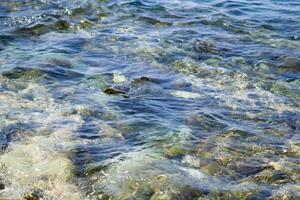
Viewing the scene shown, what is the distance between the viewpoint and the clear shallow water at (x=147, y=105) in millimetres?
6371

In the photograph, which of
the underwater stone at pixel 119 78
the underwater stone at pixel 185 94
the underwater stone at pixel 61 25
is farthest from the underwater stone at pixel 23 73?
the underwater stone at pixel 61 25

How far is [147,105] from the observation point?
345 inches

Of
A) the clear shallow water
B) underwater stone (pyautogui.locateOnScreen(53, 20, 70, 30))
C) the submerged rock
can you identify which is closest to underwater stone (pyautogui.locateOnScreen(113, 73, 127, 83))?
the clear shallow water

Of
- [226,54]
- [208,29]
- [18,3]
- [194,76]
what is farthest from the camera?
[18,3]

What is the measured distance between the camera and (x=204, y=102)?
8977 mm

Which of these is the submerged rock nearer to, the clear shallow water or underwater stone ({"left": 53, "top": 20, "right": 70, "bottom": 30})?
the clear shallow water

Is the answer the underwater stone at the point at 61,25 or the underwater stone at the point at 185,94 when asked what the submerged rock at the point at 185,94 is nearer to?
the underwater stone at the point at 185,94

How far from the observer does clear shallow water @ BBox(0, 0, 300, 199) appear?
20.9 ft

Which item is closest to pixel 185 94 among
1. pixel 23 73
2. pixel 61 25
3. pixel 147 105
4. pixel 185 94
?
pixel 185 94

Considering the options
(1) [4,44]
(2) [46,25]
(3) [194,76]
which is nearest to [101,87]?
(3) [194,76]

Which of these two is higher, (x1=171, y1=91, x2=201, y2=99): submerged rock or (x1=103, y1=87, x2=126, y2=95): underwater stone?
(x1=103, y1=87, x2=126, y2=95): underwater stone

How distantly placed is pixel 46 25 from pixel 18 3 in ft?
9.21

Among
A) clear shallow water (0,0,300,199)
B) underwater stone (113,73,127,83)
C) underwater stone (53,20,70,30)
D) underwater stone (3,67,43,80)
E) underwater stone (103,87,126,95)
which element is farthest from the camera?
underwater stone (53,20,70,30)

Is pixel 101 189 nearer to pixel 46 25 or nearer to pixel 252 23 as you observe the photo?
pixel 46 25
